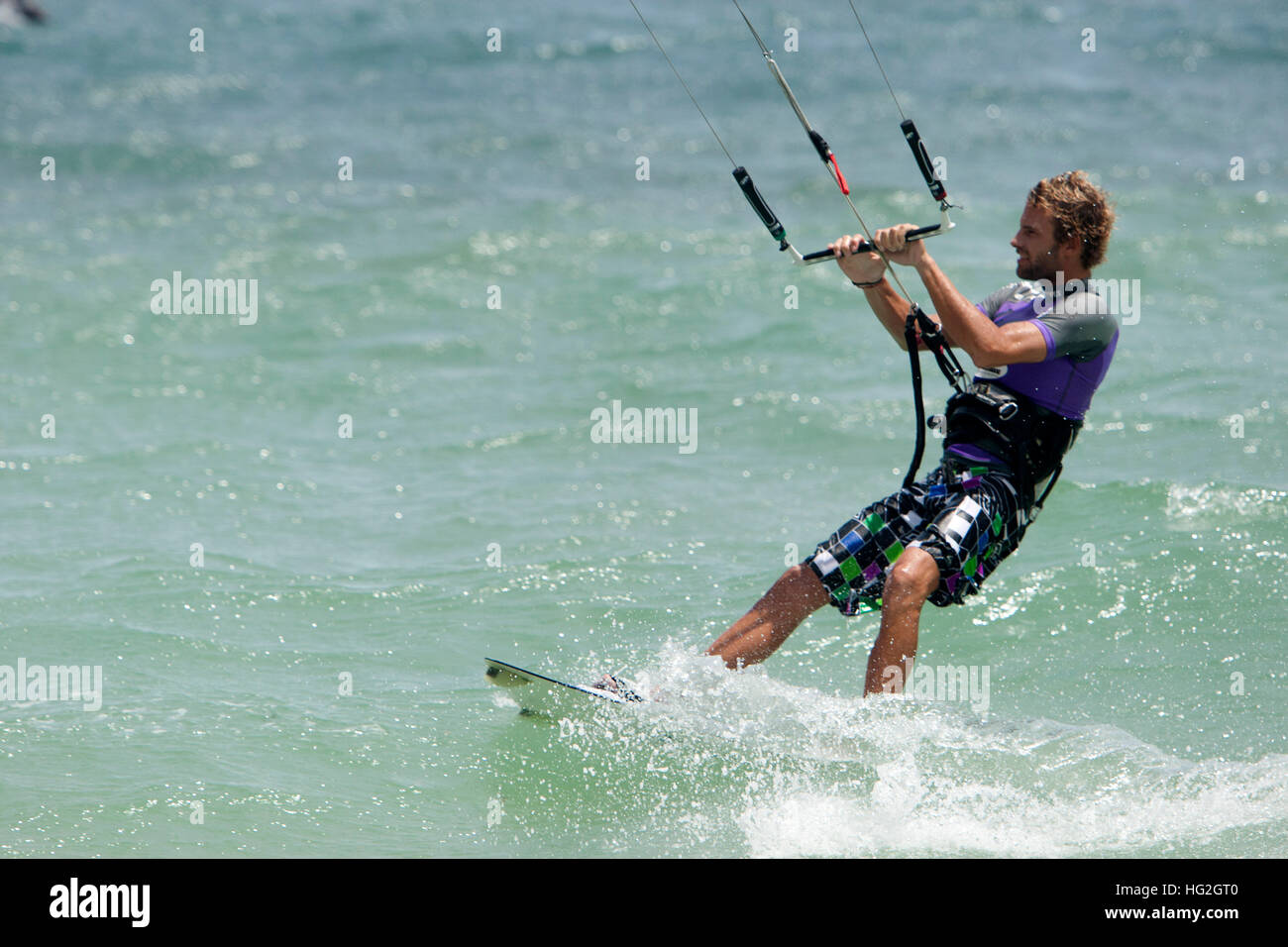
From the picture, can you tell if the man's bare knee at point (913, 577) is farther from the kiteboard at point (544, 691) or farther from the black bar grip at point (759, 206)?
the black bar grip at point (759, 206)

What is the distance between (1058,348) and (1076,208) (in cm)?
52

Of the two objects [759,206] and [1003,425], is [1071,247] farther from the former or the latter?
[759,206]

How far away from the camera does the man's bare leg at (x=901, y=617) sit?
16.9ft

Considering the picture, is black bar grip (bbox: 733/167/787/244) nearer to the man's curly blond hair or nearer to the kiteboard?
the man's curly blond hair

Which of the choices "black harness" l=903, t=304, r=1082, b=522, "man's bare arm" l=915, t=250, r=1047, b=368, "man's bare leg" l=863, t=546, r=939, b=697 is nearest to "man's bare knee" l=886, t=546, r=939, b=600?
"man's bare leg" l=863, t=546, r=939, b=697

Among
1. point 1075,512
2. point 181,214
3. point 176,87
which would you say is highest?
point 176,87

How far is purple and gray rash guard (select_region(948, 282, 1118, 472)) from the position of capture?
17.0ft

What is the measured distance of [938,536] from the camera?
207 inches

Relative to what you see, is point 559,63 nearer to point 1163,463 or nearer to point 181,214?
point 181,214

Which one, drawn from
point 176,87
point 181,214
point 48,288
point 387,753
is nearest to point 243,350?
point 48,288

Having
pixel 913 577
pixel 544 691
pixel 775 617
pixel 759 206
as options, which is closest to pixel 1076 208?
pixel 759 206

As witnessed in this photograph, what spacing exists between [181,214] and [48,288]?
2576 millimetres

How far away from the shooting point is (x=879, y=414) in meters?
9.73

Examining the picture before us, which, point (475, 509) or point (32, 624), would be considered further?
point (475, 509)
